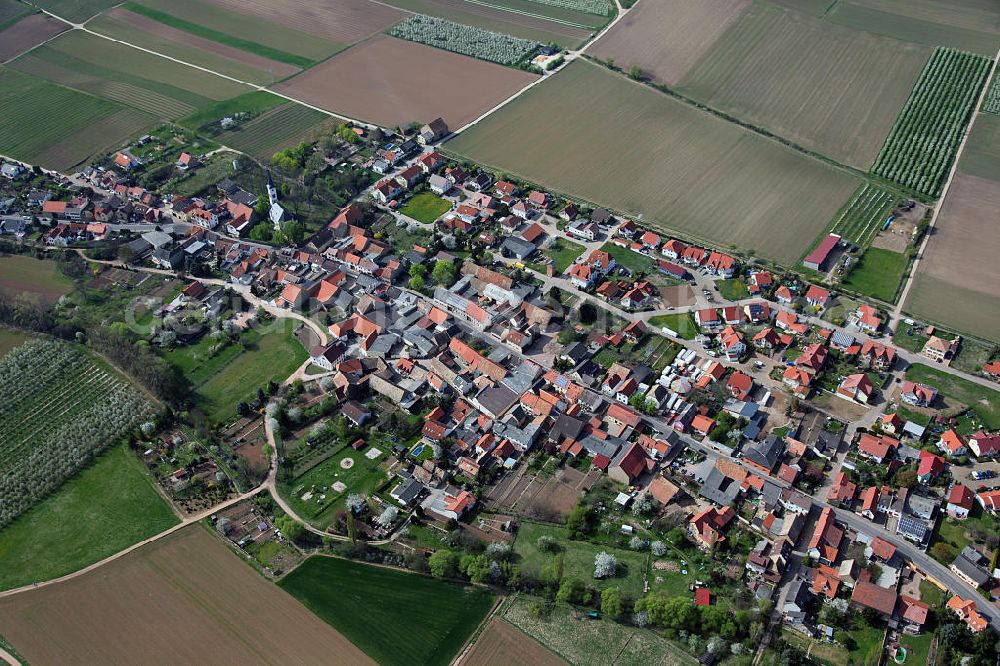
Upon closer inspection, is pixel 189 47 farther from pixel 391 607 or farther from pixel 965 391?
pixel 965 391

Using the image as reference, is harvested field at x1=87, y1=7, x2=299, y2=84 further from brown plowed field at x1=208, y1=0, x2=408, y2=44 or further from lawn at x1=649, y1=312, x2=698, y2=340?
lawn at x1=649, y1=312, x2=698, y2=340

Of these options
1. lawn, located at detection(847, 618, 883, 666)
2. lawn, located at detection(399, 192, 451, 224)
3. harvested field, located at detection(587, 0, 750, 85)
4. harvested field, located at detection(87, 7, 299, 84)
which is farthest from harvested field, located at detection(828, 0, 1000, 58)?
lawn, located at detection(847, 618, 883, 666)

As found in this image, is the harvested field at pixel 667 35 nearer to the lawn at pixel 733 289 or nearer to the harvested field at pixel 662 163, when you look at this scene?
the harvested field at pixel 662 163

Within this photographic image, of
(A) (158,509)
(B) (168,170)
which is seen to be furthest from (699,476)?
(B) (168,170)

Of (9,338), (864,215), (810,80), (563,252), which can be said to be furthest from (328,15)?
(864,215)

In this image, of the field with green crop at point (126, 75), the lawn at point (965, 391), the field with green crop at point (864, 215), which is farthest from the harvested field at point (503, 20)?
the lawn at point (965, 391)

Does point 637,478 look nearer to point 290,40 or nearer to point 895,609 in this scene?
point 895,609
